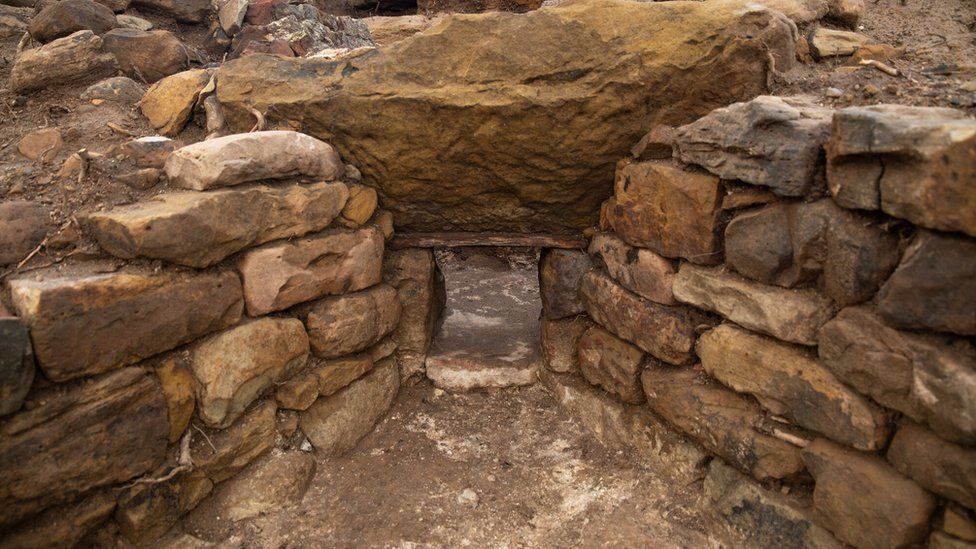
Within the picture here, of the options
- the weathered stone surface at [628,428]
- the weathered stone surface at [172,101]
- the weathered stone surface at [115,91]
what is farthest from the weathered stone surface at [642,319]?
the weathered stone surface at [115,91]

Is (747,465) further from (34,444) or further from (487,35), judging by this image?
(34,444)

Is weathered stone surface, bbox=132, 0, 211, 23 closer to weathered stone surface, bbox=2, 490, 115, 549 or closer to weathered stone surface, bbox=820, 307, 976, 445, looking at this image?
weathered stone surface, bbox=2, 490, 115, 549

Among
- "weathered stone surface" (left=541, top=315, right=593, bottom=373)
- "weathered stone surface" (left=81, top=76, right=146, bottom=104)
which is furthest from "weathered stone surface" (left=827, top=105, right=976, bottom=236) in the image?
"weathered stone surface" (left=81, top=76, right=146, bottom=104)

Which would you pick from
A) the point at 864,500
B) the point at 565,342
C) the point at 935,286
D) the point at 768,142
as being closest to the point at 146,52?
the point at 565,342

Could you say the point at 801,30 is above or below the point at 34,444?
above

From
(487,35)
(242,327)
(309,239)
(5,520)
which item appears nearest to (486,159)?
(487,35)

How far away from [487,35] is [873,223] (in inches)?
75.3

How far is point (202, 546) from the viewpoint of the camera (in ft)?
8.29

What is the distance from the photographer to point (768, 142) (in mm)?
2229

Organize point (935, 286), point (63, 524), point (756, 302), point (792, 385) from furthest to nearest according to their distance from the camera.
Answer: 1. point (756, 302)
2. point (792, 385)
3. point (63, 524)
4. point (935, 286)

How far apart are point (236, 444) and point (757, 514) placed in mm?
2251

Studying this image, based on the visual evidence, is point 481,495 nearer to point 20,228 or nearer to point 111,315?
point 111,315

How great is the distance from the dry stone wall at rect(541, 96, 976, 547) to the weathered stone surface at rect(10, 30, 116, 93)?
2.96 meters

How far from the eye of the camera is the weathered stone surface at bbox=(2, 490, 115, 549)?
206 centimetres
